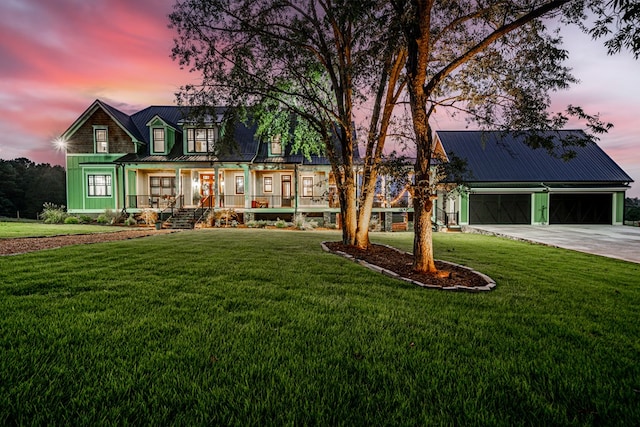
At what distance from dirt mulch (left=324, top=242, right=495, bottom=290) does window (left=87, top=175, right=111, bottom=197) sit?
19861 millimetres

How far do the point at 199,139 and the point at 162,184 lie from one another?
15.1ft

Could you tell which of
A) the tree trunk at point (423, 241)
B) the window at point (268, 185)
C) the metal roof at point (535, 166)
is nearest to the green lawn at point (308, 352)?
the tree trunk at point (423, 241)

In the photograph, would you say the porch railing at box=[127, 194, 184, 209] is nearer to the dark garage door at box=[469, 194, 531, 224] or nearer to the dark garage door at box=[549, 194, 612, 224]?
the dark garage door at box=[469, 194, 531, 224]

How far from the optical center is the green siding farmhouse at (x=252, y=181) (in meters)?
21.6

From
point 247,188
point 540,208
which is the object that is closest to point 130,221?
point 247,188

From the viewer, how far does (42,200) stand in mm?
37719

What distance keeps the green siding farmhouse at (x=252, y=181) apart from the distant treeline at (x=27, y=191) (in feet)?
73.2

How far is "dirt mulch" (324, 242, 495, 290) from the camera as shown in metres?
5.93

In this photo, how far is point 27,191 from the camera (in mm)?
38062

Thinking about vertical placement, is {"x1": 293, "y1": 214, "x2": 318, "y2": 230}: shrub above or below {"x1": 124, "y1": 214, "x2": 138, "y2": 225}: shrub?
below

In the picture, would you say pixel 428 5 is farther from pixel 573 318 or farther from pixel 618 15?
pixel 573 318

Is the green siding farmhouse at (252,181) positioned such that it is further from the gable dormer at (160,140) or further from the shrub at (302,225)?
the shrub at (302,225)

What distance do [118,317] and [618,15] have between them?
9044 mm

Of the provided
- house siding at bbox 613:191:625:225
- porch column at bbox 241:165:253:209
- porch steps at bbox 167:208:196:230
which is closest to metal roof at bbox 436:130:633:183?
house siding at bbox 613:191:625:225
